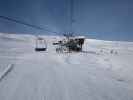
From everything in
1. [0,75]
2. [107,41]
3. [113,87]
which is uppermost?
[107,41]

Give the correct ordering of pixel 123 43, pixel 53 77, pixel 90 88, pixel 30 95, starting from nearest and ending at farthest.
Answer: pixel 30 95 < pixel 90 88 < pixel 53 77 < pixel 123 43

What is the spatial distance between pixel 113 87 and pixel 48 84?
2.04 metres

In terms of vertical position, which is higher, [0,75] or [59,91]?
[0,75]

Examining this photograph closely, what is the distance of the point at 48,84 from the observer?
449cm

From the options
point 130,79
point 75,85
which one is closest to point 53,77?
point 75,85

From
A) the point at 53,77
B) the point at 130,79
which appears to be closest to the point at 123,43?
the point at 130,79

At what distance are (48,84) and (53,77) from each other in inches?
25.7

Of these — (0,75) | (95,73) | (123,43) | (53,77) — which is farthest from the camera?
(123,43)

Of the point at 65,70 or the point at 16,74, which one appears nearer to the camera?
the point at 16,74

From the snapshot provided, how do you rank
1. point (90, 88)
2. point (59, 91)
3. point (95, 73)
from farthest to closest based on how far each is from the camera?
point (95, 73) → point (90, 88) → point (59, 91)

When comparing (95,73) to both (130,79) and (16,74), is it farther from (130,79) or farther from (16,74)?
(16,74)

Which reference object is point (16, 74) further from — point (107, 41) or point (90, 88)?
point (107, 41)

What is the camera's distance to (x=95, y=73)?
581 centimetres

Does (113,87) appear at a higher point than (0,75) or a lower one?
lower
